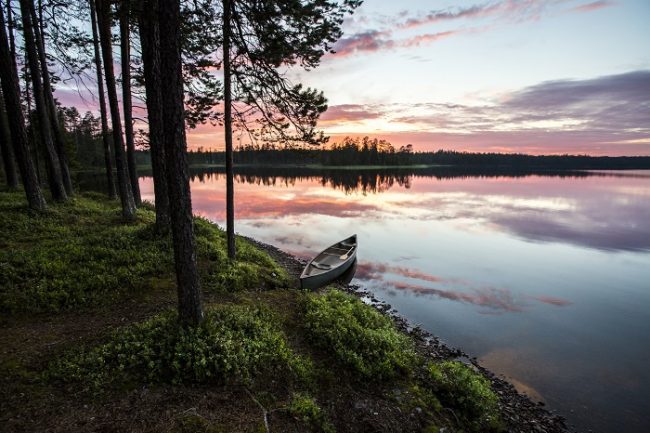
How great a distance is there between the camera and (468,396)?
7652mm

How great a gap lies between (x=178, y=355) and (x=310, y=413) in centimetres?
283

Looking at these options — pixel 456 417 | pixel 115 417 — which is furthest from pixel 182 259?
pixel 456 417

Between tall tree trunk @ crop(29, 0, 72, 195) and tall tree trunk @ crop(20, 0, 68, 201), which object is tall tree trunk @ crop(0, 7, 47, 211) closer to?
tall tree trunk @ crop(20, 0, 68, 201)

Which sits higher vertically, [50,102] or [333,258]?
[50,102]

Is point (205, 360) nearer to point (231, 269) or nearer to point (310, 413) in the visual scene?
point (310, 413)

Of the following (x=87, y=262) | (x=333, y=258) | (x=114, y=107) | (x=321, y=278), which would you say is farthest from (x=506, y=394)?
(x=114, y=107)

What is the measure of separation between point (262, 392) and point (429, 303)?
1074 cm

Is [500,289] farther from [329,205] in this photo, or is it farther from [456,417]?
[329,205]

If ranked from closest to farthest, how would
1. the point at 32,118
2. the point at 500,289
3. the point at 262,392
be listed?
the point at 262,392 < the point at 500,289 < the point at 32,118

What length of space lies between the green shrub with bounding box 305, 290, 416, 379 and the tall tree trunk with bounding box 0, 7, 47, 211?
1411 cm

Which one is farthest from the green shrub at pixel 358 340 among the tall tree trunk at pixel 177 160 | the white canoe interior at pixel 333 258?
the white canoe interior at pixel 333 258

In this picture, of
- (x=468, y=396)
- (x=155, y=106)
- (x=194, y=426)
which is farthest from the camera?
(x=155, y=106)

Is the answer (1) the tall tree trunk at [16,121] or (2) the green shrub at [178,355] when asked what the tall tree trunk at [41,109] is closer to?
(1) the tall tree trunk at [16,121]

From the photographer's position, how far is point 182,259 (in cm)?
661
